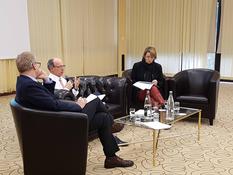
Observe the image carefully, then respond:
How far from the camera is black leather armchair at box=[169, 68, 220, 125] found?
4682 millimetres

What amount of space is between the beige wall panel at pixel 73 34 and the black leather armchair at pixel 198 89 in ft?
12.9

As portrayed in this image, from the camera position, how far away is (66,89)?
12.8 ft

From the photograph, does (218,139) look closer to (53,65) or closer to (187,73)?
(187,73)

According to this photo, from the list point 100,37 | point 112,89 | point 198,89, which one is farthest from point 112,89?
point 100,37

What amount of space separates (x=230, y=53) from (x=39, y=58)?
533 centimetres

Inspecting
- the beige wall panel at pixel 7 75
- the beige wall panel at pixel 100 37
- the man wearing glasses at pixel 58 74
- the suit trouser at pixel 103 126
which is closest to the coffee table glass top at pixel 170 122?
the man wearing glasses at pixel 58 74

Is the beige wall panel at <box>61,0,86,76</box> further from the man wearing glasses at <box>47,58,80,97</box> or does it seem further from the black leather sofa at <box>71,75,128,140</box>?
the man wearing glasses at <box>47,58,80,97</box>

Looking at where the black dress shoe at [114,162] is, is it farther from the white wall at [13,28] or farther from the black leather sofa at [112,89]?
the white wall at [13,28]

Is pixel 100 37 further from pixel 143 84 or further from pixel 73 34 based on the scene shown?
pixel 143 84

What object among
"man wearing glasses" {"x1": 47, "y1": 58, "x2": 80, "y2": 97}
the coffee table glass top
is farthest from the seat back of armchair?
"man wearing glasses" {"x1": 47, "y1": 58, "x2": 80, "y2": 97}

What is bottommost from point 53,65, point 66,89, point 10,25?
point 66,89

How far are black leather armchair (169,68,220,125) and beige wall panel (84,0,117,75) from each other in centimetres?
427

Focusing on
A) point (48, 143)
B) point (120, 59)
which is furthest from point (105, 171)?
point (120, 59)

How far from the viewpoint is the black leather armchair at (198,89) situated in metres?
4.68
